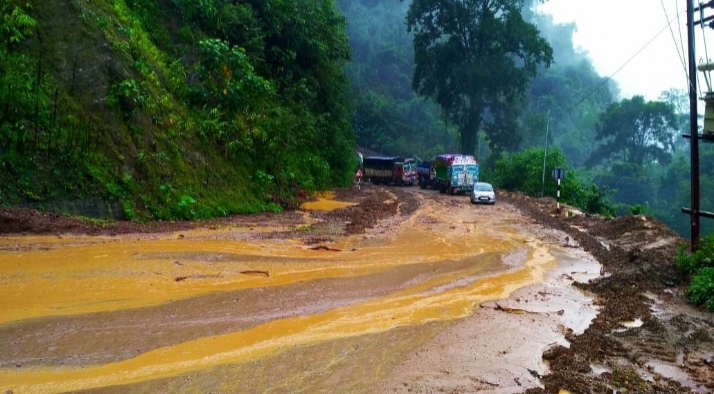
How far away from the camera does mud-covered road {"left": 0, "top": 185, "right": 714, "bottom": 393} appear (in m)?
6.00

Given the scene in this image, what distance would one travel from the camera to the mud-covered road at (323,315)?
19.7ft

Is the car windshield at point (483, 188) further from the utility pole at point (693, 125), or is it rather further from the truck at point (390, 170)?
the truck at point (390, 170)

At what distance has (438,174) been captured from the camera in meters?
43.6

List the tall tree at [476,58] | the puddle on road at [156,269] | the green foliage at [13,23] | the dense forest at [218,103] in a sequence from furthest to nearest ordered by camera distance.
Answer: the tall tree at [476,58] → the green foliage at [13,23] → the dense forest at [218,103] → the puddle on road at [156,269]

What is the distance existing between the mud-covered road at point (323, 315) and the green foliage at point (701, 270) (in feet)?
1.13

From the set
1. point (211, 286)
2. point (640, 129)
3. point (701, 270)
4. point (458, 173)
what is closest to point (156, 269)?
point (211, 286)

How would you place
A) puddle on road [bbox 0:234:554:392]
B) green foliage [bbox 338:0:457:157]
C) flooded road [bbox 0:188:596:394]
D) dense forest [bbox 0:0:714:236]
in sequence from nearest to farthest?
puddle on road [bbox 0:234:554:392]
flooded road [bbox 0:188:596:394]
dense forest [bbox 0:0:714:236]
green foliage [bbox 338:0:457:157]

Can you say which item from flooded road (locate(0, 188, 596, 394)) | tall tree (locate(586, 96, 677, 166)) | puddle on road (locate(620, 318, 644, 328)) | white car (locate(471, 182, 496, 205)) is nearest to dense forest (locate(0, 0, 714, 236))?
tall tree (locate(586, 96, 677, 166))

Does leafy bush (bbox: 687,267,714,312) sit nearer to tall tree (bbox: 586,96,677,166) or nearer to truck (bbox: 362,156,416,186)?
truck (bbox: 362,156,416,186)

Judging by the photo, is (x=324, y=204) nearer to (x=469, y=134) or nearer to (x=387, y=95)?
(x=469, y=134)

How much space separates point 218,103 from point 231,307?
15280mm

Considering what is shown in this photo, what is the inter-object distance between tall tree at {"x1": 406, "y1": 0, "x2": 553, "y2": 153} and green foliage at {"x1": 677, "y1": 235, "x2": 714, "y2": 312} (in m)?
39.5

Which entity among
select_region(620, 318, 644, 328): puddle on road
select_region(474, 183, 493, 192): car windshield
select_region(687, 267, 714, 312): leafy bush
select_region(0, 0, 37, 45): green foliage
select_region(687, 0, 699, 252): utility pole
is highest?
select_region(0, 0, 37, 45): green foliage

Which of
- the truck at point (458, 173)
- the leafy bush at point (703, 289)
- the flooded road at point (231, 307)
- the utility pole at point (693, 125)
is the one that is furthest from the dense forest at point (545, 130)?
the flooded road at point (231, 307)
